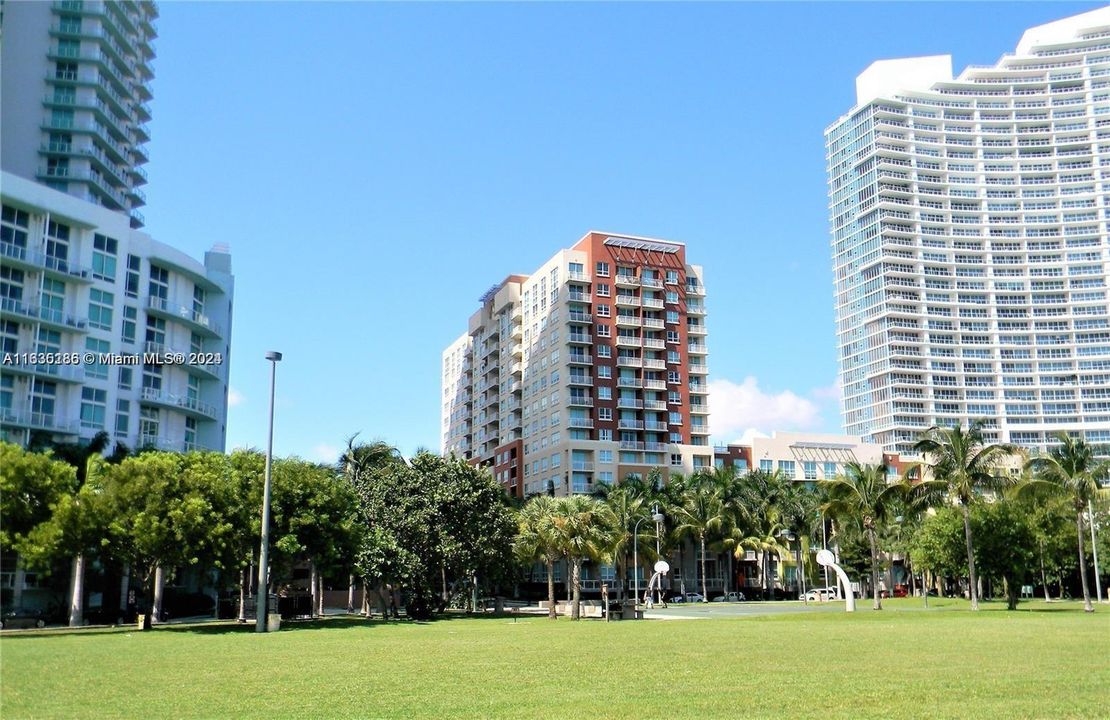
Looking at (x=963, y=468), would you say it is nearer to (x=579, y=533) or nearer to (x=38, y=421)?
(x=579, y=533)

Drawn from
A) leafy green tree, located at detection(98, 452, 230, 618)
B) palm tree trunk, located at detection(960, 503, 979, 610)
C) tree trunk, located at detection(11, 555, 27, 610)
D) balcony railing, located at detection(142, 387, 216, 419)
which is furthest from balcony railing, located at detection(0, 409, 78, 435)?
palm tree trunk, located at detection(960, 503, 979, 610)

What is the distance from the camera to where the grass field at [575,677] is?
16312mm

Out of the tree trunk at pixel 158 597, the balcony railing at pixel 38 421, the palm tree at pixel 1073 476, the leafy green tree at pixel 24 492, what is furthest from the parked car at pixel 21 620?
the palm tree at pixel 1073 476

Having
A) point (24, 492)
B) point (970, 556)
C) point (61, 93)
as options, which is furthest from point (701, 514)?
point (61, 93)

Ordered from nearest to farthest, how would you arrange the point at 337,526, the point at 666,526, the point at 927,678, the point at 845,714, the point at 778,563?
1. the point at 845,714
2. the point at 927,678
3. the point at 337,526
4. the point at 666,526
5. the point at 778,563

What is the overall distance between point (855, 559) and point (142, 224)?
91155mm

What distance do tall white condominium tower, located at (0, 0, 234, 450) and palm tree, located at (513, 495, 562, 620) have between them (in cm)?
3308

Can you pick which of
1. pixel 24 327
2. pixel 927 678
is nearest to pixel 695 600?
pixel 24 327

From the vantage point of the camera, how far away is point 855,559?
368 ft

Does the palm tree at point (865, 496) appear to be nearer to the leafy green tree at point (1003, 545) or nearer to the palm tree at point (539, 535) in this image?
the leafy green tree at point (1003, 545)

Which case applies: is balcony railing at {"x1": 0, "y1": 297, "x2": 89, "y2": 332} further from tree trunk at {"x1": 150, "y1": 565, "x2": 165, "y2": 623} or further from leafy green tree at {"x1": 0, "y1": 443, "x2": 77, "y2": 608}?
leafy green tree at {"x1": 0, "y1": 443, "x2": 77, "y2": 608}

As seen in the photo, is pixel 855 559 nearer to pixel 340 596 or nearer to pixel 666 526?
pixel 666 526

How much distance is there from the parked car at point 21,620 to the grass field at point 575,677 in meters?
12.8

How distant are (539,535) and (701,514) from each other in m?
44.9
